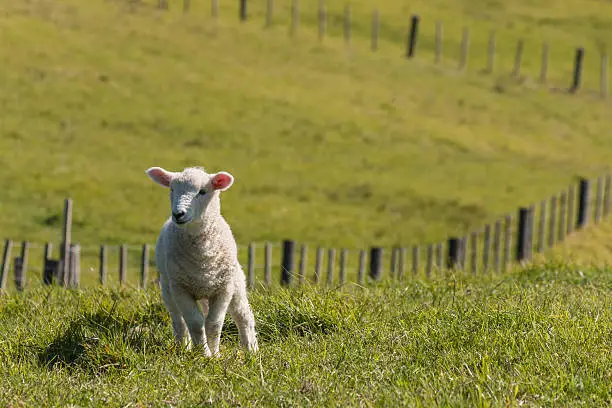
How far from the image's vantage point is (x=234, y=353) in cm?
710

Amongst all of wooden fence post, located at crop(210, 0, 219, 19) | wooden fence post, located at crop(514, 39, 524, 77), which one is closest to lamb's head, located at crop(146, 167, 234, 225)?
wooden fence post, located at crop(210, 0, 219, 19)

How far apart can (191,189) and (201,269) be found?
582 mm

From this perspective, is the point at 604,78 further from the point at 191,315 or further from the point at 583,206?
the point at 191,315

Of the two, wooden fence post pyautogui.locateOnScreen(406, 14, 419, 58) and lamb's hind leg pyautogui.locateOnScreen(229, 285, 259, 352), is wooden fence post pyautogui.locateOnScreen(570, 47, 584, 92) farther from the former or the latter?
lamb's hind leg pyautogui.locateOnScreen(229, 285, 259, 352)

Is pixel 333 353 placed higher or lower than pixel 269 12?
higher

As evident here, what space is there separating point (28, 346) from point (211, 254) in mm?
1451

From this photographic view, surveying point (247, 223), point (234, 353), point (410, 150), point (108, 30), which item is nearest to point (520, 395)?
point (234, 353)

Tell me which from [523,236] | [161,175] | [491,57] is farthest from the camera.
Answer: [491,57]

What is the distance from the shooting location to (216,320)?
24.3ft

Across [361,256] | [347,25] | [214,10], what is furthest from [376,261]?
[347,25]

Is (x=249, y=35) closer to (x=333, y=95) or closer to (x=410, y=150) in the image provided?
(x=333, y=95)

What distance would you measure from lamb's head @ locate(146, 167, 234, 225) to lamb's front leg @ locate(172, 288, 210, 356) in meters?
0.55

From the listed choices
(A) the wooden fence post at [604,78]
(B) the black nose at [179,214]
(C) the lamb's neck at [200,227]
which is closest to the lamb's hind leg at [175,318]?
(C) the lamb's neck at [200,227]

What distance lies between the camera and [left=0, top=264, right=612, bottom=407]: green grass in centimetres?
589
